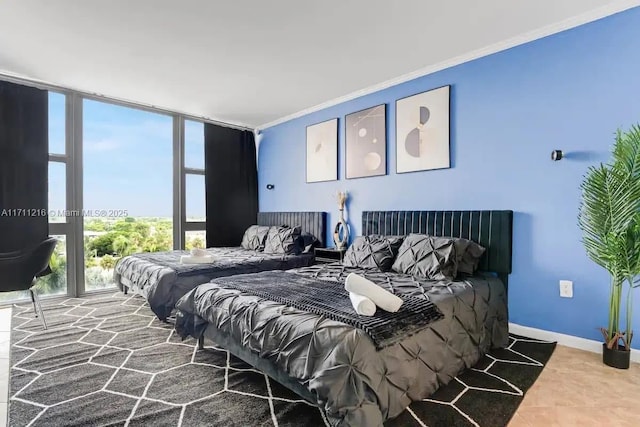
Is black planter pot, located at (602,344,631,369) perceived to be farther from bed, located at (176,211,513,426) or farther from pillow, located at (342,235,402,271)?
pillow, located at (342,235,402,271)

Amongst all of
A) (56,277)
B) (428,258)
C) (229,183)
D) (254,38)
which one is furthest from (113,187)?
(428,258)

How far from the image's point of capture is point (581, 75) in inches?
104

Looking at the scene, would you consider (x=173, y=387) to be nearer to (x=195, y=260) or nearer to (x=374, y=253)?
(x=195, y=260)

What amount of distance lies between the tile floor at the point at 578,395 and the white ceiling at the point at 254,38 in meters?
2.62

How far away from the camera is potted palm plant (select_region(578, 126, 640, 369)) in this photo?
7.22ft

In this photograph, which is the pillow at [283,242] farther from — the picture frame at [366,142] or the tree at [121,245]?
the tree at [121,245]

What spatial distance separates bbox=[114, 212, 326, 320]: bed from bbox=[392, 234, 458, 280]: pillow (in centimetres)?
159

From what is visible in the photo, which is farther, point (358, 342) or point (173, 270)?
point (173, 270)

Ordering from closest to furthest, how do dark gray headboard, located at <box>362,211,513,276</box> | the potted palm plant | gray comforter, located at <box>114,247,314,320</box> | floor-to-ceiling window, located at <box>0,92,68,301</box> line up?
the potted palm plant < dark gray headboard, located at <box>362,211,513,276</box> < gray comforter, located at <box>114,247,314,320</box> < floor-to-ceiling window, located at <box>0,92,68,301</box>

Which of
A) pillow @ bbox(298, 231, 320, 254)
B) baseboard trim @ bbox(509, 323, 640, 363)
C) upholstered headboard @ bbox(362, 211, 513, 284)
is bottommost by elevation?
baseboard trim @ bbox(509, 323, 640, 363)

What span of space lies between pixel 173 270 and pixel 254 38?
A: 90.1 inches

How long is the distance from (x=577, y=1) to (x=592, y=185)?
53.2 inches

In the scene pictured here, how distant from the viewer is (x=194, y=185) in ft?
17.7

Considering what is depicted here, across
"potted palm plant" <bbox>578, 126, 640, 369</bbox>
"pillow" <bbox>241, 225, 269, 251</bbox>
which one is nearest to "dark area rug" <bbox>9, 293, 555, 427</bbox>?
"potted palm plant" <bbox>578, 126, 640, 369</bbox>
